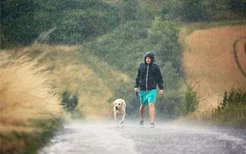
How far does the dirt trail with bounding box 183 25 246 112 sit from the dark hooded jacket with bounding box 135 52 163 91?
0.21m

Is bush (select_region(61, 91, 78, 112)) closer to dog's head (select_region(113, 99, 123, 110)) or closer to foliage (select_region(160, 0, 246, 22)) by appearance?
dog's head (select_region(113, 99, 123, 110))

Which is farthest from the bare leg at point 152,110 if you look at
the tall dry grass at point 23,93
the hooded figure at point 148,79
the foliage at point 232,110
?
the tall dry grass at point 23,93

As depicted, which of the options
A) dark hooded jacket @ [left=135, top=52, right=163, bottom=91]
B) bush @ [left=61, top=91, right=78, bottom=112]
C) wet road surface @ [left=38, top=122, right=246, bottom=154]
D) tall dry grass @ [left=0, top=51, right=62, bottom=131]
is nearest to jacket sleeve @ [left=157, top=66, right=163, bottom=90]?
dark hooded jacket @ [left=135, top=52, right=163, bottom=91]

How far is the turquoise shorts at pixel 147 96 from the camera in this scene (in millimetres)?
3487

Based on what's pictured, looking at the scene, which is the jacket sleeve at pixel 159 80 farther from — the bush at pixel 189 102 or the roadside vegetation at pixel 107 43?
the bush at pixel 189 102

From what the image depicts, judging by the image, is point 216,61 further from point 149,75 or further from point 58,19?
Answer: point 58,19

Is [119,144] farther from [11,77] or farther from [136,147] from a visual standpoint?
[11,77]

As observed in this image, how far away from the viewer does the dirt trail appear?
354 cm

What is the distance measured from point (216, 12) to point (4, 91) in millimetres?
1689

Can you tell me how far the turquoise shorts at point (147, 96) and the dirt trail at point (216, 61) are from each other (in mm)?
274

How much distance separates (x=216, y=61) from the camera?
354 centimetres

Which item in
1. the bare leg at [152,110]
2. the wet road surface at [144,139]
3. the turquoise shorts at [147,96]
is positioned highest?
the turquoise shorts at [147,96]

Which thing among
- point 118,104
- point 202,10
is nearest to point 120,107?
point 118,104

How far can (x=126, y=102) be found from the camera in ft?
11.6
